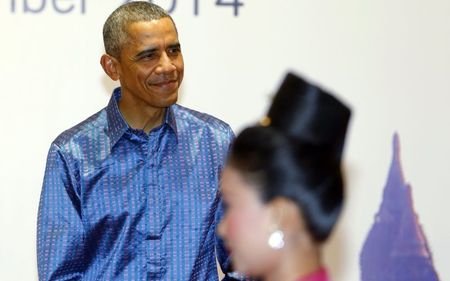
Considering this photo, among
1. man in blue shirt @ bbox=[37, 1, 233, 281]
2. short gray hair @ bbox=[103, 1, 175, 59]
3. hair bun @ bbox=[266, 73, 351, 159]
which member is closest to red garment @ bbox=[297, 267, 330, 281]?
hair bun @ bbox=[266, 73, 351, 159]

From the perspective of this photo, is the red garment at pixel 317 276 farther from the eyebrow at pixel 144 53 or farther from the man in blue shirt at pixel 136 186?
the eyebrow at pixel 144 53

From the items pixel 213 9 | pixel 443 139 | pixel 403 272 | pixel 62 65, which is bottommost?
pixel 403 272

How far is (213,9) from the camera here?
3111mm

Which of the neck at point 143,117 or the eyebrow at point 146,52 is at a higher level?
the eyebrow at point 146,52

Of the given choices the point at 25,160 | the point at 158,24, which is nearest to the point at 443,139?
the point at 158,24

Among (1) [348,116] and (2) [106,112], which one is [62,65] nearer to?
(2) [106,112]

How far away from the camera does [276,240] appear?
58.5 inches

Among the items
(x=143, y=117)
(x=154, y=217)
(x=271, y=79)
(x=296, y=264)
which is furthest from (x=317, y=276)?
(x=271, y=79)

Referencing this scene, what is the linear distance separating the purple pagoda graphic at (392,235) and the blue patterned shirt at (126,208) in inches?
34.5

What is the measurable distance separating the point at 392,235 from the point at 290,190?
1.81 metres

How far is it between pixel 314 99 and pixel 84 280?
1186 mm

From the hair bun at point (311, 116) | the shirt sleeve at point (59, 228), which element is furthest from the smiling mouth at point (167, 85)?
the hair bun at point (311, 116)

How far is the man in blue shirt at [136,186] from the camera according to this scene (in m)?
2.47

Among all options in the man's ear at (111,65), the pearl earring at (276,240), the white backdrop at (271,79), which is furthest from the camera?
the white backdrop at (271,79)
